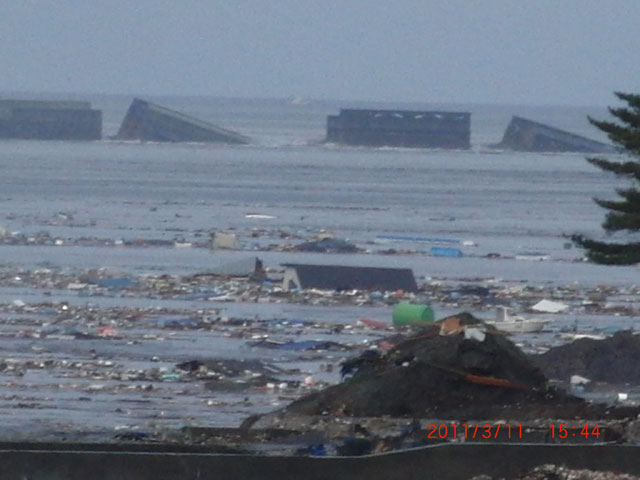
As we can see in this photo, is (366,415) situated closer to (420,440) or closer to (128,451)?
(420,440)

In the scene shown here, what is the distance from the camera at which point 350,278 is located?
982 inches

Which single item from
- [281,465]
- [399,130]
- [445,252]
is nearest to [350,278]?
[445,252]

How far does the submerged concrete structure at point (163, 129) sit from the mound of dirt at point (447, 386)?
83.6 metres

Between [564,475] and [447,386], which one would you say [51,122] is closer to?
[447,386]

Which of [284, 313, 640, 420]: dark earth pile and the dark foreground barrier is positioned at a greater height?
the dark foreground barrier

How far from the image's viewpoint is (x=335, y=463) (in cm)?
915

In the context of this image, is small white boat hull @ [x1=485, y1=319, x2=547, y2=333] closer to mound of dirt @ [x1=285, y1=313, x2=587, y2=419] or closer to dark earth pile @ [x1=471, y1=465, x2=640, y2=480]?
mound of dirt @ [x1=285, y1=313, x2=587, y2=419]

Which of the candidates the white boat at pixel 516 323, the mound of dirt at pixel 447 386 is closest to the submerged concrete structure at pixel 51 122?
the white boat at pixel 516 323

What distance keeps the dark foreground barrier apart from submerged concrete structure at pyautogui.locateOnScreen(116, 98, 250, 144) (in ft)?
290

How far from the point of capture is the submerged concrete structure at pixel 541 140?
9458 cm

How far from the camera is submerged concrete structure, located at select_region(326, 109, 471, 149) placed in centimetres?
9800
